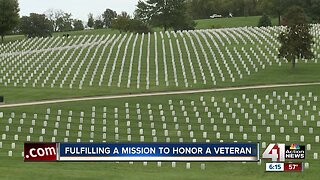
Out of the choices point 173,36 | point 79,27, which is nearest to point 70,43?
point 173,36

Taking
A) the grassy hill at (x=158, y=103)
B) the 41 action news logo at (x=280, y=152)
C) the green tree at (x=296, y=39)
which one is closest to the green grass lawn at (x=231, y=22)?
Result: the grassy hill at (x=158, y=103)

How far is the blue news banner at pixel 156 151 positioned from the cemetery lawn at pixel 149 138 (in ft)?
2.96

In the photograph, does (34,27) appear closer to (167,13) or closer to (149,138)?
(167,13)

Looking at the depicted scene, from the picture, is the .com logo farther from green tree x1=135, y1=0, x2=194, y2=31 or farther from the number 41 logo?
green tree x1=135, y1=0, x2=194, y2=31

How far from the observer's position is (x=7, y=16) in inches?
4028

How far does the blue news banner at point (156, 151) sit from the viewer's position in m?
25.6

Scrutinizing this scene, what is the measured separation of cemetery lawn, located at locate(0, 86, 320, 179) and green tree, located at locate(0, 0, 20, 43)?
56.2 meters

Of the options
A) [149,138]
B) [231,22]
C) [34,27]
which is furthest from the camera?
[231,22]

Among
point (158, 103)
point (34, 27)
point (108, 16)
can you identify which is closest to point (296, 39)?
point (158, 103)

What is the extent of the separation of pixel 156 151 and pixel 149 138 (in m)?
13.6

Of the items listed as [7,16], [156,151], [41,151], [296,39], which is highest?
[7,16]

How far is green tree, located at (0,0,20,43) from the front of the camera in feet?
334

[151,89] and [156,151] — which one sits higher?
[156,151]

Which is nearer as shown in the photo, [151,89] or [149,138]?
→ [149,138]
